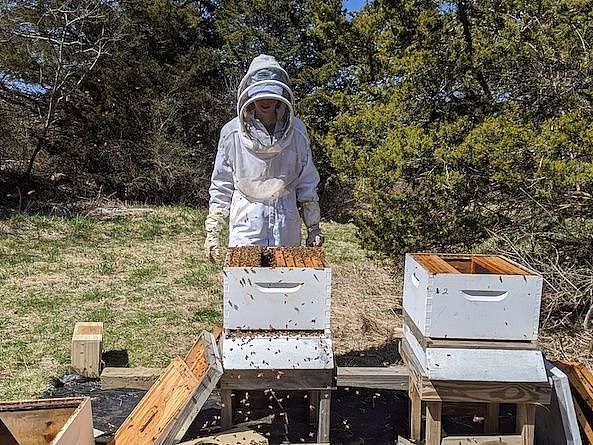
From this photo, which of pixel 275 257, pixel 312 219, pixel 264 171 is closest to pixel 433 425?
pixel 275 257

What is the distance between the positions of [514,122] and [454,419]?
6.48ft

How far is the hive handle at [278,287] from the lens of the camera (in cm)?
218

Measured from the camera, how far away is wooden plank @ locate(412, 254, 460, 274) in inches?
85.8

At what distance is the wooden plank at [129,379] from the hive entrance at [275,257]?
0.99 meters

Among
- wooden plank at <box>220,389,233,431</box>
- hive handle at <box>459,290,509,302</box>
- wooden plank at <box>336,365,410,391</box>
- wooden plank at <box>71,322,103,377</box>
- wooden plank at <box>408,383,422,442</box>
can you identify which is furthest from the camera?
wooden plank at <box>71,322,103,377</box>

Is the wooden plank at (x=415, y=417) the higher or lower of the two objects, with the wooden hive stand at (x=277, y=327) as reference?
lower

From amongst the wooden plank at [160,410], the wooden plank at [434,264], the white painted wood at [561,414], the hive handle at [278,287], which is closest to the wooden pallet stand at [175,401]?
the wooden plank at [160,410]

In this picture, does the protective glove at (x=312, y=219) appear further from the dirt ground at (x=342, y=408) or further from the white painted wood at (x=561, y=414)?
the white painted wood at (x=561, y=414)

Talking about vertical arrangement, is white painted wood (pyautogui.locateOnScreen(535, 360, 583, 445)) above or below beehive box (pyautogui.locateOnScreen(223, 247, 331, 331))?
below

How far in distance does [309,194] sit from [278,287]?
0.80m

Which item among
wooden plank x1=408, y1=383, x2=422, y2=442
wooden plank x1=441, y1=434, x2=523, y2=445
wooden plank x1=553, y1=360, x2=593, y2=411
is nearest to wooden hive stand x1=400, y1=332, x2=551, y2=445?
wooden plank x1=441, y1=434, x2=523, y2=445

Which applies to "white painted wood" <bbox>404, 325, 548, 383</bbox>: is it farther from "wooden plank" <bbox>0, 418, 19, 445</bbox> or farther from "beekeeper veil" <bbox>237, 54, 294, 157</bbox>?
"wooden plank" <bbox>0, 418, 19, 445</bbox>

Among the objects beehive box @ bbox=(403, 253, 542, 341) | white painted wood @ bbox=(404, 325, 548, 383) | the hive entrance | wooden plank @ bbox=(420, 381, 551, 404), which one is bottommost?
wooden plank @ bbox=(420, 381, 551, 404)

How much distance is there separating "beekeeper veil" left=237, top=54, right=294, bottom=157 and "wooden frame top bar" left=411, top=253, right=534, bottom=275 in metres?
0.79
